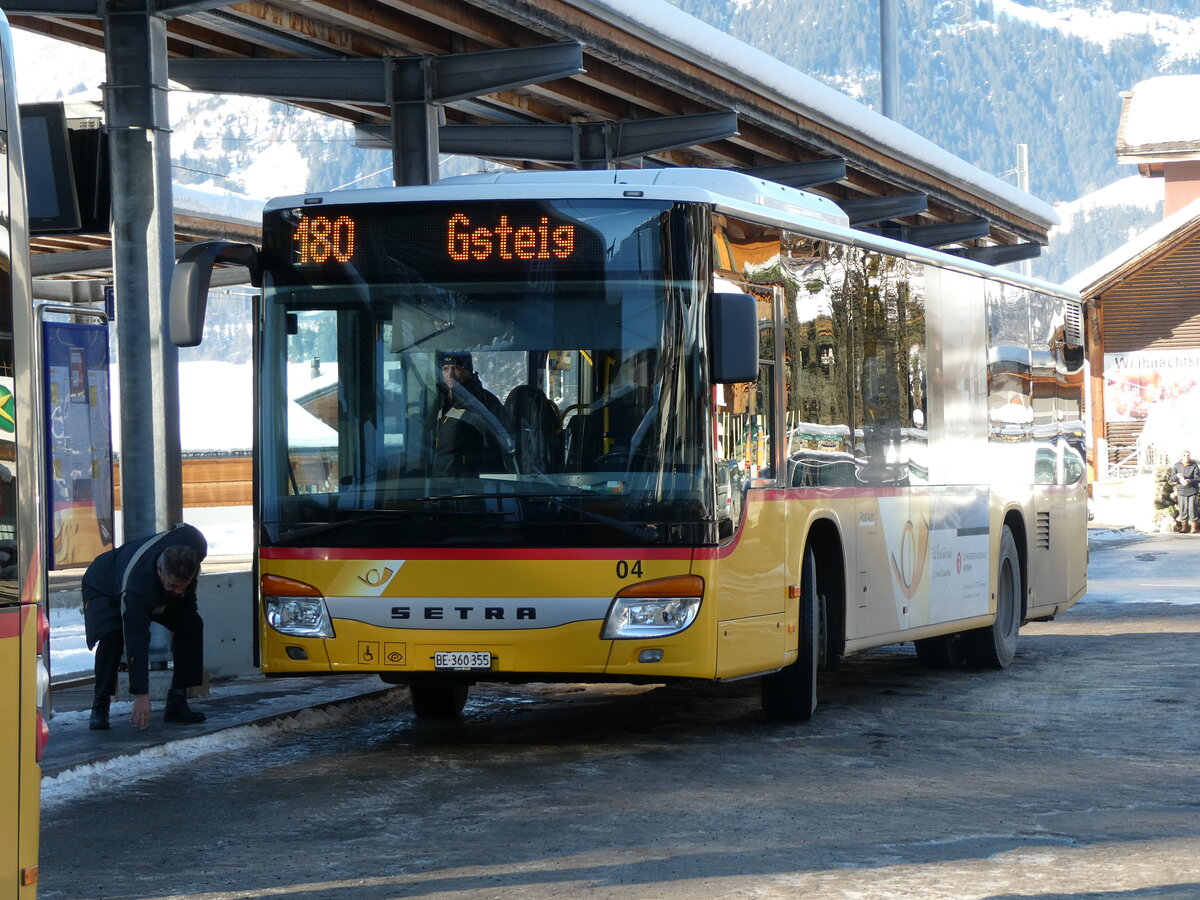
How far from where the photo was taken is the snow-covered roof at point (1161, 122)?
2245 inches

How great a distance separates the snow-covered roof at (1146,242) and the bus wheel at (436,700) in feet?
124

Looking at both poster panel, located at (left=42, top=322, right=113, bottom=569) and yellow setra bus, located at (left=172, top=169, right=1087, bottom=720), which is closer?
yellow setra bus, located at (left=172, top=169, right=1087, bottom=720)

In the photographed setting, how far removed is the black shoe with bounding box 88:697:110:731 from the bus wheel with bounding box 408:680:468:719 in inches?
70.3

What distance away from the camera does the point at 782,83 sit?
1902cm

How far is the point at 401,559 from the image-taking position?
31.6 feet

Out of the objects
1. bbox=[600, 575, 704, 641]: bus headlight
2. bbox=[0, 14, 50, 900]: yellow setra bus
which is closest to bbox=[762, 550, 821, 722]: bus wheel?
bbox=[600, 575, 704, 641]: bus headlight

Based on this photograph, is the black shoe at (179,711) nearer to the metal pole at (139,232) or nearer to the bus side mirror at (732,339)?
the metal pole at (139,232)

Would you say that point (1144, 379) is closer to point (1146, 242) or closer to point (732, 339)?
point (1146, 242)

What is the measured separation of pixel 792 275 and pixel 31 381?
6265mm

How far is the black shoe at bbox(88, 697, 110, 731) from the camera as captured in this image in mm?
10891

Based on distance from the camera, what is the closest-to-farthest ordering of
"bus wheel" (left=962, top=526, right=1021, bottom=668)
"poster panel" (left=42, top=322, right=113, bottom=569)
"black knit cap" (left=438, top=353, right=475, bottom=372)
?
1. "black knit cap" (left=438, top=353, right=475, bottom=372)
2. "bus wheel" (left=962, top=526, right=1021, bottom=668)
3. "poster panel" (left=42, top=322, right=113, bottom=569)

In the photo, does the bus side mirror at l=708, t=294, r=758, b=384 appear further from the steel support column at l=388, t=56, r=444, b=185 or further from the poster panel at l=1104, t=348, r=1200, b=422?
the poster panel at l=1104, t=348, r=1200, b=422

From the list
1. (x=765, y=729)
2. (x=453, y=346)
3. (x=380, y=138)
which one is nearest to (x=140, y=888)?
(x=453, y=346)

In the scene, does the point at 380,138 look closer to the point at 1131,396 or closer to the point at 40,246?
the point at 40,246
